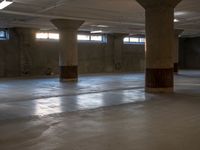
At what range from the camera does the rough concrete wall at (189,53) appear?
106 feet


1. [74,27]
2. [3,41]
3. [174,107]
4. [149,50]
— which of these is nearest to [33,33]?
[3,41]

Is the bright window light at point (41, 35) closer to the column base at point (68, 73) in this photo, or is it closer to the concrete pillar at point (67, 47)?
the concrete pillar at point (67, 47)

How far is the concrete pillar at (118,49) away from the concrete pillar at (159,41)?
1548cm

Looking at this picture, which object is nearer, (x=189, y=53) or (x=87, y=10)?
(x=87, y=10)

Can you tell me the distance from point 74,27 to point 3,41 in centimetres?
684

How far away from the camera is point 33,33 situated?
71.5 feet

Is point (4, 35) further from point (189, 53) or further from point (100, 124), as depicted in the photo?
point (189, 53)

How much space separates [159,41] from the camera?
34.6 feet

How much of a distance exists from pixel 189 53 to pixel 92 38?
13020 millimetres

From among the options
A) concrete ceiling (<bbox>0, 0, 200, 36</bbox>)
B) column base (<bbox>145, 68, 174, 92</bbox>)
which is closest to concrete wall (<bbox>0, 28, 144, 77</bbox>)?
concrete ceiling (<bbox>0, 0, 200, 36</bbox>)

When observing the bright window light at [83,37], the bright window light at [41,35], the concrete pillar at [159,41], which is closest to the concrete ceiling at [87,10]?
the concrete pillar at [159,41]

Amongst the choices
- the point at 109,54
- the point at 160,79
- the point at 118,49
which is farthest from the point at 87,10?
the point at 118,49

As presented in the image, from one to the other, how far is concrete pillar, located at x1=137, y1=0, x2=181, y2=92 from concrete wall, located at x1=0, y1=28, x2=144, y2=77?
41.7 ft

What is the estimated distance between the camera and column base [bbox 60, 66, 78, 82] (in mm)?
16859
